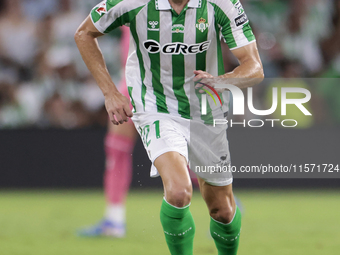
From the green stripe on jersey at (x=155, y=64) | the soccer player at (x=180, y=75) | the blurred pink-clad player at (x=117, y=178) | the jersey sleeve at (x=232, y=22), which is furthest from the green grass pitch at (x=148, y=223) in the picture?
the jersey sleeve at (x=232, y=22)

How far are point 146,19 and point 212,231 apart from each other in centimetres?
122

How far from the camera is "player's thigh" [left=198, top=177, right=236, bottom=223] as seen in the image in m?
3.00

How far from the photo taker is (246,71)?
9.30 ft

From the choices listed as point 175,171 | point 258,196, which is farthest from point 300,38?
point 175,171

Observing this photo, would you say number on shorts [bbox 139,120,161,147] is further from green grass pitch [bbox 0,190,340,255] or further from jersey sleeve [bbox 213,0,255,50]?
green grass pitch [bbox 0,190,340,255]

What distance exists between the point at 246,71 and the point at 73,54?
4.76 metres

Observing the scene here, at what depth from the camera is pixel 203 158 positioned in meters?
3.01

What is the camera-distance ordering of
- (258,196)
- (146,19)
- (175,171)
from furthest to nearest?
(258,196) < (146,19) < (175,171)

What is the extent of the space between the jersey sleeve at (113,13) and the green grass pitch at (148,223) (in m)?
1.52

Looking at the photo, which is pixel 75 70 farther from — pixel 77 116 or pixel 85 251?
pixel 85 251

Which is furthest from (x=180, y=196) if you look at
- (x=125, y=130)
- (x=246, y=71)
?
(x=125, y=130)

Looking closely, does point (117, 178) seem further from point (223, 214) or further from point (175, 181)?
point (175, 181)

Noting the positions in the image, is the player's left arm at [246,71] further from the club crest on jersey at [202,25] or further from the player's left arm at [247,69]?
the club crest on jersey at [202,25]

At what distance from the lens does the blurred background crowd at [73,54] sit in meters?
7.02
